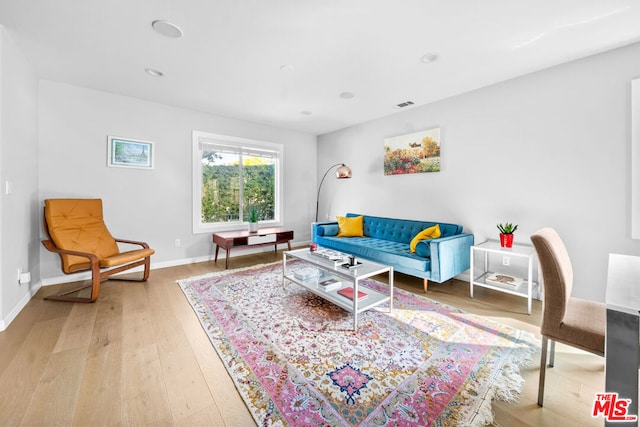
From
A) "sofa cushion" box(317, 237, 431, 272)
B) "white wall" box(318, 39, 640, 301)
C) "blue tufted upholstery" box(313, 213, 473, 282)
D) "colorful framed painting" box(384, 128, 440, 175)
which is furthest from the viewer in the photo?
"colorful framed painting" box(384, 128, 440, 175)

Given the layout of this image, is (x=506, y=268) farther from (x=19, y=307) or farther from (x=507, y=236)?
(x=19, y=307)

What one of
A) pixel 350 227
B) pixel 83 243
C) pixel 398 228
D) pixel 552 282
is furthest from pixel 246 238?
pixel 552 282

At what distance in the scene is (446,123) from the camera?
363cm

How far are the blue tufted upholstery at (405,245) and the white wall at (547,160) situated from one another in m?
0.29

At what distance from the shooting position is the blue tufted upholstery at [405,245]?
2.94m

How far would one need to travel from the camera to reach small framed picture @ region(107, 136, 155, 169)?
358 cm

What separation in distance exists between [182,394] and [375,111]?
4.17 metres

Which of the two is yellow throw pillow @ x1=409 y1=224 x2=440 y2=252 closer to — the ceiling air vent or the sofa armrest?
the sofa armrest

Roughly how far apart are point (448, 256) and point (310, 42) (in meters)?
2.64

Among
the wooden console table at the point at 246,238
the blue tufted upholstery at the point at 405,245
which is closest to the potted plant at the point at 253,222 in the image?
the wooden console table at the point at 246,238

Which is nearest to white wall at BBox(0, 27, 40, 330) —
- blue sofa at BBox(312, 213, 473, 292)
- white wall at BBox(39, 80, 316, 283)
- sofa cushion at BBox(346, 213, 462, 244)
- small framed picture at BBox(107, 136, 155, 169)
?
white wall at BBox(39, 80, 316, 283)

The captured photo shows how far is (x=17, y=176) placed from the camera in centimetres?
252

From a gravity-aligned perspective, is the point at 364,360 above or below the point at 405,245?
below

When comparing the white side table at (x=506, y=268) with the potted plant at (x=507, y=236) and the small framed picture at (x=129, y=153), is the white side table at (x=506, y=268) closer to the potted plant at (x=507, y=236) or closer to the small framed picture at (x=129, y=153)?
the potted plant at (x=507, y=236)
